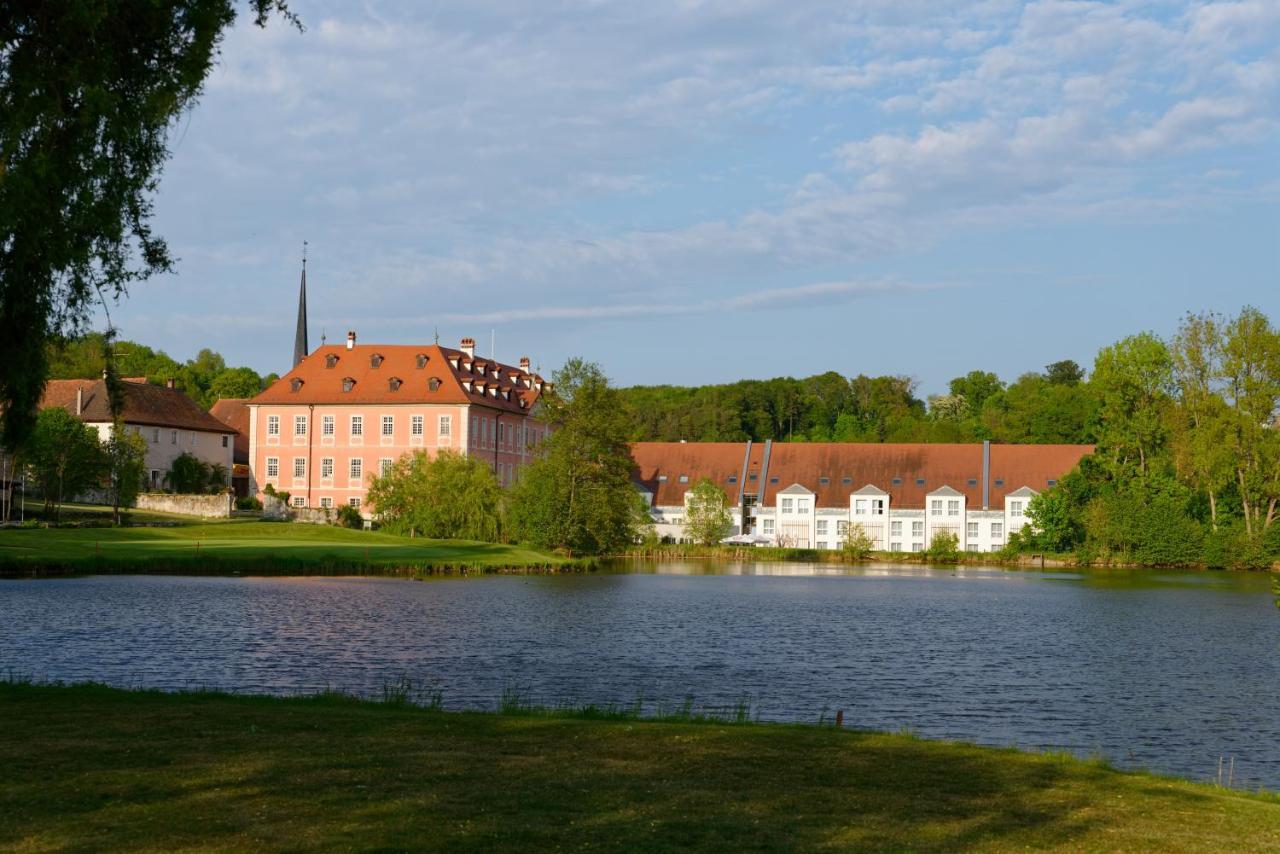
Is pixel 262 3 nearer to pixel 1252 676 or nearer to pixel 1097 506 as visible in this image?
pixel 1252 676

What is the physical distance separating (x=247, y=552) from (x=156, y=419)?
102ft

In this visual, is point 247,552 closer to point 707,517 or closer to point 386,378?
point 386,378

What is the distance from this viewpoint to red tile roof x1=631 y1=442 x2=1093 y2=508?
286 feet

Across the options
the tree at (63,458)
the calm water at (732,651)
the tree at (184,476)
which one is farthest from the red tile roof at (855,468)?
the calm water at (732,651)

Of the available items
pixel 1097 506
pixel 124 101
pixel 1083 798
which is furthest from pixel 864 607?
pixel 1097 506

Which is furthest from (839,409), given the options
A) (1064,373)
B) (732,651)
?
(732,651)

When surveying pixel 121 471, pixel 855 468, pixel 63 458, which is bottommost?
pixel 121 471

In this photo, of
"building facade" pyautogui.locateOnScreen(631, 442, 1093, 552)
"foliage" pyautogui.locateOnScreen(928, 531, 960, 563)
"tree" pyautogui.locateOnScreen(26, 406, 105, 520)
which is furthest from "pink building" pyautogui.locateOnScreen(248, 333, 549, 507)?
"foliage" pyautogui.locateOnScreen(928, 531, 960, 563)

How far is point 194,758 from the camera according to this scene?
36.7 feet

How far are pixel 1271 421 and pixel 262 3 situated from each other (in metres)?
70.2

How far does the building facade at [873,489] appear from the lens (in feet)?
280

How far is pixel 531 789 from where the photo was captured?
414 inches

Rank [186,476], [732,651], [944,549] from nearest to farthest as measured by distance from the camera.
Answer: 1. [732,651]
2. [186,476]
3. [944,549]

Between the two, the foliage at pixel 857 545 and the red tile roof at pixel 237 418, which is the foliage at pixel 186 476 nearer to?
the red tile roof at pixel 237 418
